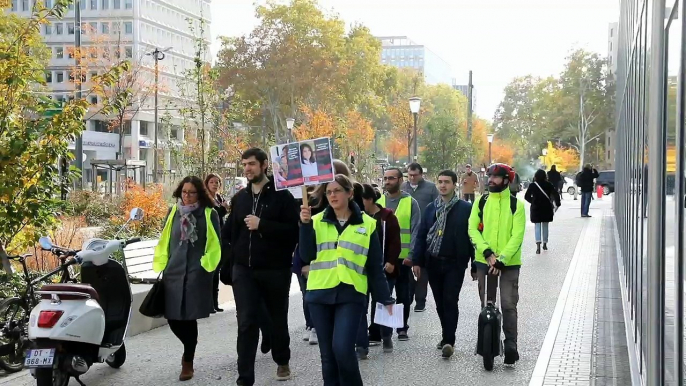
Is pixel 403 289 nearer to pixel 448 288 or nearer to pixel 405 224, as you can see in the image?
pixel 405 224

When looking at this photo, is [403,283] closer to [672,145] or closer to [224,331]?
[224,331]

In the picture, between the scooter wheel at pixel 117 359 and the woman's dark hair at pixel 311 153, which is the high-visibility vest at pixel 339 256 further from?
the scooter wheel at pixel 117 359

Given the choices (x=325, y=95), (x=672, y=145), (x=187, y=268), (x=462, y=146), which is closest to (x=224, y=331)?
(x=187, y=268)

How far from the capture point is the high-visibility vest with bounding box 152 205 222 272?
815cm

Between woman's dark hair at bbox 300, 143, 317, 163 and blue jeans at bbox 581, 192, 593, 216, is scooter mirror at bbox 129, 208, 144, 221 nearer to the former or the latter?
woman's dark hair at bbox 300, 143, 317, 163

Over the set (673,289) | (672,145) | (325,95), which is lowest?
(673,289)

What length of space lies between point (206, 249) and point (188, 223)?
0.27 m

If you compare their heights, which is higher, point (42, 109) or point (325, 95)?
point (325, 95)

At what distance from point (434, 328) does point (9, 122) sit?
5.10 m

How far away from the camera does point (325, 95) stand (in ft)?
226

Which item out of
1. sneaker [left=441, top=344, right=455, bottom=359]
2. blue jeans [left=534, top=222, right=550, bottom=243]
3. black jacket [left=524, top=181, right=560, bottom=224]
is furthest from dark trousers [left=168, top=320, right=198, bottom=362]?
blue jeans [left=534, top=222, right=550, bottom=243]

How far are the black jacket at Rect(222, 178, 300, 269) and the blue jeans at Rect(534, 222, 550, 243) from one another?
14188 millimetres

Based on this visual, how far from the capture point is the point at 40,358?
6859mm

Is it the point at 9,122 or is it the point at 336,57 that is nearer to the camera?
the point at 9,122
